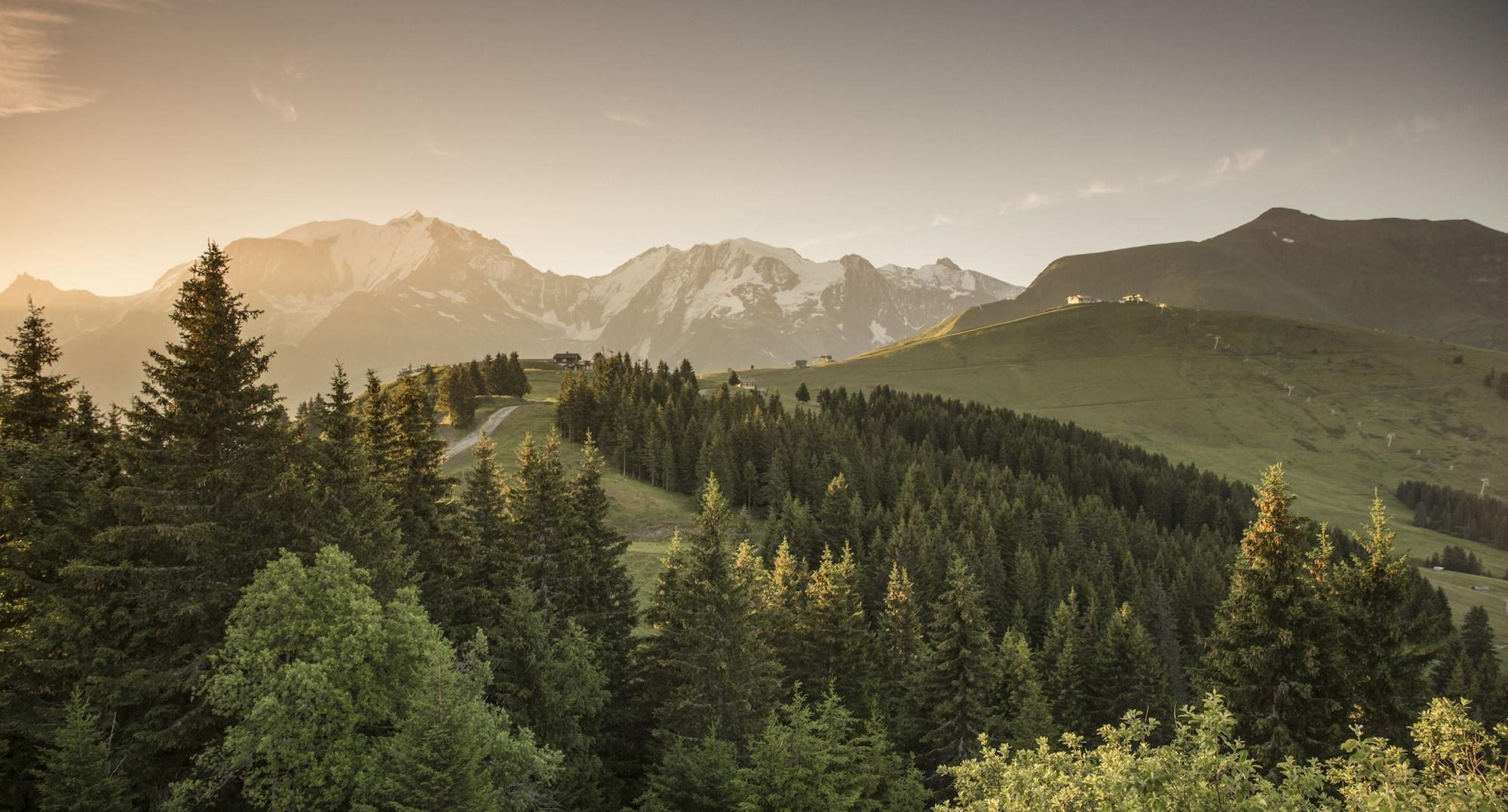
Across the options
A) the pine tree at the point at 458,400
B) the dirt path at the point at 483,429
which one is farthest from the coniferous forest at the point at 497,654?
the pine tree at the point at 458,400

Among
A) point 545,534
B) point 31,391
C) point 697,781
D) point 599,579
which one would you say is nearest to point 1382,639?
point 697,781

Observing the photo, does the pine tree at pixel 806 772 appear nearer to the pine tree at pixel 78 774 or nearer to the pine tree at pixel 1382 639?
the pine tree at pixel 1382 639

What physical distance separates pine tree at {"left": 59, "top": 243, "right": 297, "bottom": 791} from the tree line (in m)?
243

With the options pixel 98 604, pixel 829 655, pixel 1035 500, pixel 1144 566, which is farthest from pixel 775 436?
pixel 98 604

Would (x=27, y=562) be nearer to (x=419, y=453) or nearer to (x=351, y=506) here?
(x=351, y=506)

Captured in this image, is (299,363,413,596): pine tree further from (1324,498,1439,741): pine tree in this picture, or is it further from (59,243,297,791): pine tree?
(1324,498,1439,741): pine tree

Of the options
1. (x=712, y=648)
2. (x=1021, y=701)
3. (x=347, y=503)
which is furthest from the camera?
(x=1021, y=701)

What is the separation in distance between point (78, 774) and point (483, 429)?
8597 centimetres

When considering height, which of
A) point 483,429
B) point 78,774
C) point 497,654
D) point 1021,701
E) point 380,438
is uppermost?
point 380,438

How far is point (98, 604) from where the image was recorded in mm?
25078

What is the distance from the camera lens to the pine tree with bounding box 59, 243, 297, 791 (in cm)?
2472

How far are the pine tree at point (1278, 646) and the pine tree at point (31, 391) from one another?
172 ft

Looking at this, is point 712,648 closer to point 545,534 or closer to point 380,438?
point 545,534

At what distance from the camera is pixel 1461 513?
173 meters
